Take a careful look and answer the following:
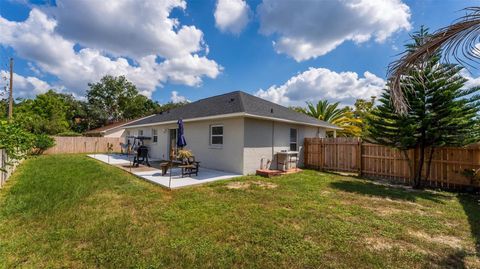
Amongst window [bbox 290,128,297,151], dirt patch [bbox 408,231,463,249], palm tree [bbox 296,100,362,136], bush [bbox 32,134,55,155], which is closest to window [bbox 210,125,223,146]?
window [bbox 290,128,297,151]

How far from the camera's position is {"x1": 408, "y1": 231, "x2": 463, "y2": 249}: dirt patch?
366 centimetres

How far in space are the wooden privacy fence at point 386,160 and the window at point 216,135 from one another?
541cm

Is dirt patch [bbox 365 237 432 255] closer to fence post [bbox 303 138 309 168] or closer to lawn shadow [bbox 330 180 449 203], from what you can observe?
lawn shadow [bbox 330 180 449 203]

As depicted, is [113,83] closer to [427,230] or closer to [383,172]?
[383,172]

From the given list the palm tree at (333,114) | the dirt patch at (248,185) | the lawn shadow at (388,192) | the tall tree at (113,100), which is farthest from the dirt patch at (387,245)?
the tall tree at (113,100)

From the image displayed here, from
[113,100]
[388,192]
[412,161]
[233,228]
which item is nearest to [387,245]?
[233,228]

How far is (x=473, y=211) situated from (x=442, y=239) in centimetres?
273

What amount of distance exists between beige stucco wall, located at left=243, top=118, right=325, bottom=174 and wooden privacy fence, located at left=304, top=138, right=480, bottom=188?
6.51ft

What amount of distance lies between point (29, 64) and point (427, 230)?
82.7ft

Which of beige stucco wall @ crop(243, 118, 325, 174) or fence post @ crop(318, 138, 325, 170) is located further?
fence post @ crop(318, 138, 325, 170)

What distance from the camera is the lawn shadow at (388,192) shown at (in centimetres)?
667

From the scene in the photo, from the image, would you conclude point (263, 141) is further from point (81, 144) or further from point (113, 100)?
point (113, 100)

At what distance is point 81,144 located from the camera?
2178 cm

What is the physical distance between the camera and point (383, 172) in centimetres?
987
